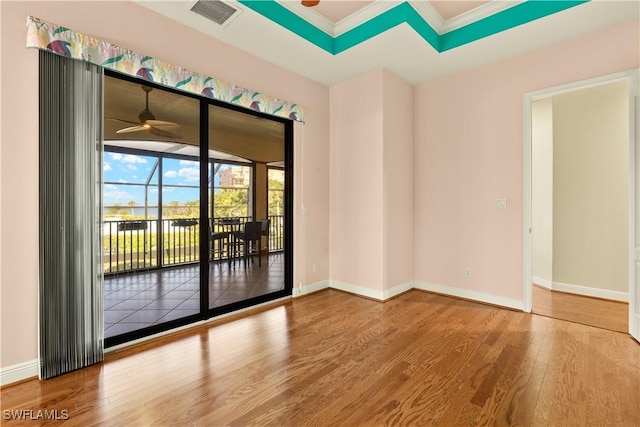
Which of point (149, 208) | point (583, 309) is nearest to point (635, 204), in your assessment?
point (583, 309)

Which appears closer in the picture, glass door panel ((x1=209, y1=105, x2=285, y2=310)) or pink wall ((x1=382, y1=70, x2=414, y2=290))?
pink wall ((x1=382, y1=70, x2=414, y2=290))

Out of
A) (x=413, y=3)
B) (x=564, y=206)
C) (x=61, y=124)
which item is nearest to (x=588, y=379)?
(x=564, y=206)

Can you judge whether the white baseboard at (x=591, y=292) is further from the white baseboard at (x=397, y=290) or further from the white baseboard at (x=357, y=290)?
the white baseboard at (x=357, y=290)

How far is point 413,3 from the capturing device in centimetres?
283

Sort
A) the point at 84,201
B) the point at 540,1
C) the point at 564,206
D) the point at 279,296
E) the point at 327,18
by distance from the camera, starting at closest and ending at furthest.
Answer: the point at 84,201 → the point at 540,1 → the point at 327,18 → the point at 279,296 → the point at 564,206

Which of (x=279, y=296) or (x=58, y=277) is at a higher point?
(x=58, y=277)

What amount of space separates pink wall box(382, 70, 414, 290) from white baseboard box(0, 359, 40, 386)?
3271 millimetres

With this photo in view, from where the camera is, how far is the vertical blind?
205cm

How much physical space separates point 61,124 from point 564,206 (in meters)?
5.53

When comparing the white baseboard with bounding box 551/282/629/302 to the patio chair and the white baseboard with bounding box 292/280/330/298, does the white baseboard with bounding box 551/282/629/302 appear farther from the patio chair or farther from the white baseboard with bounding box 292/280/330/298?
the patio chair

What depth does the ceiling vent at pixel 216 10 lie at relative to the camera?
100 inches

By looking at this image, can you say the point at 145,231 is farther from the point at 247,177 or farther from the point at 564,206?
the point at 564,206

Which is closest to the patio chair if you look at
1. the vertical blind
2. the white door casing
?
the vertical blind

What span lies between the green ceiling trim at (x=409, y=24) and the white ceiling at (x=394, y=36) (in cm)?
5
